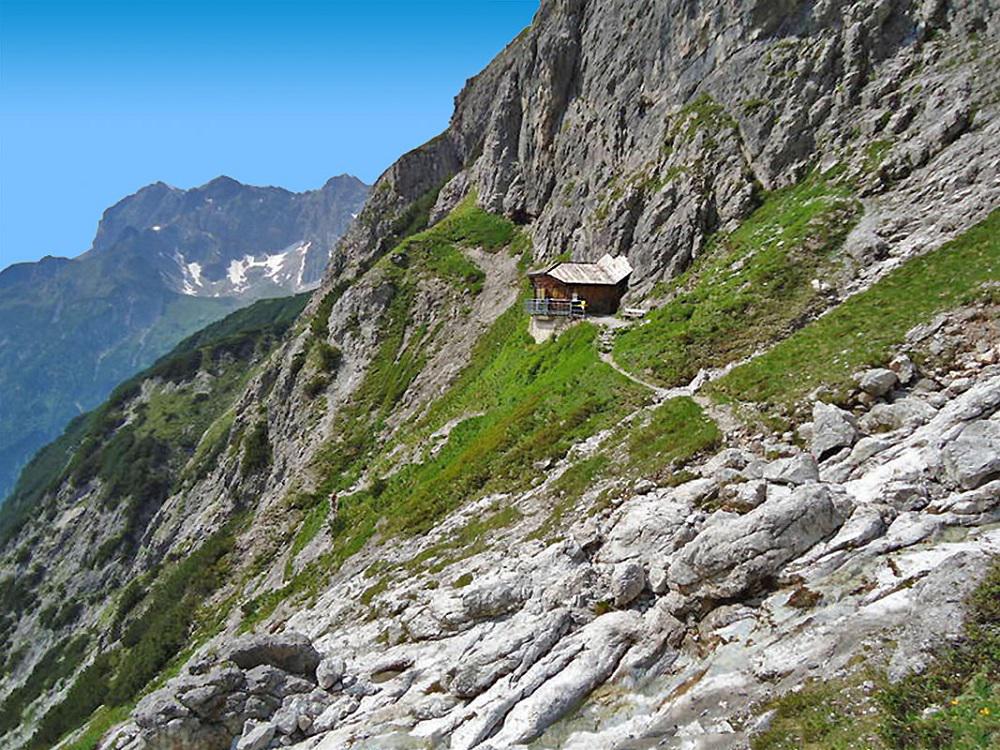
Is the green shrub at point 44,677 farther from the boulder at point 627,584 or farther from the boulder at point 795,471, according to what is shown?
the boulder at point 795,471

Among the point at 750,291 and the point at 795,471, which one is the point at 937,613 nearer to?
the point at 795,471

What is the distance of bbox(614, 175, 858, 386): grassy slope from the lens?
3356cm

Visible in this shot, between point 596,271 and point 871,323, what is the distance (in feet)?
96.2

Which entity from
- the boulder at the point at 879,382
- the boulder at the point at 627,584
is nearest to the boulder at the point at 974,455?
the boulder at the point at 879,382

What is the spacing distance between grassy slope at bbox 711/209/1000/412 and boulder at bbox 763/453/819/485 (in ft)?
18.2

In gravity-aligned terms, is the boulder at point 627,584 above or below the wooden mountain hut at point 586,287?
below

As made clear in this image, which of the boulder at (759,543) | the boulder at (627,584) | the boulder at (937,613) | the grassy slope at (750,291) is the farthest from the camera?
the grassy slope at (750,291)

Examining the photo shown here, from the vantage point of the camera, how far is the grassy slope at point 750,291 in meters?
33.6

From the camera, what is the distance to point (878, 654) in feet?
39.3

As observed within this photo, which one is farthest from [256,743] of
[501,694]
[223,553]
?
[223,553]

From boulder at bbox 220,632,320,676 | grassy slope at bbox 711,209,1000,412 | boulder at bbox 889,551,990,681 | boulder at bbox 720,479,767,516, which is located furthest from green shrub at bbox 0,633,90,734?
boulder at bbox 889,551,990,681

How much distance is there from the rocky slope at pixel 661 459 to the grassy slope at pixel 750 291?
27cm

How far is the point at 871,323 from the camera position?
1074 inches

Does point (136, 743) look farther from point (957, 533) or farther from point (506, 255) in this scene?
point (506, 255)
